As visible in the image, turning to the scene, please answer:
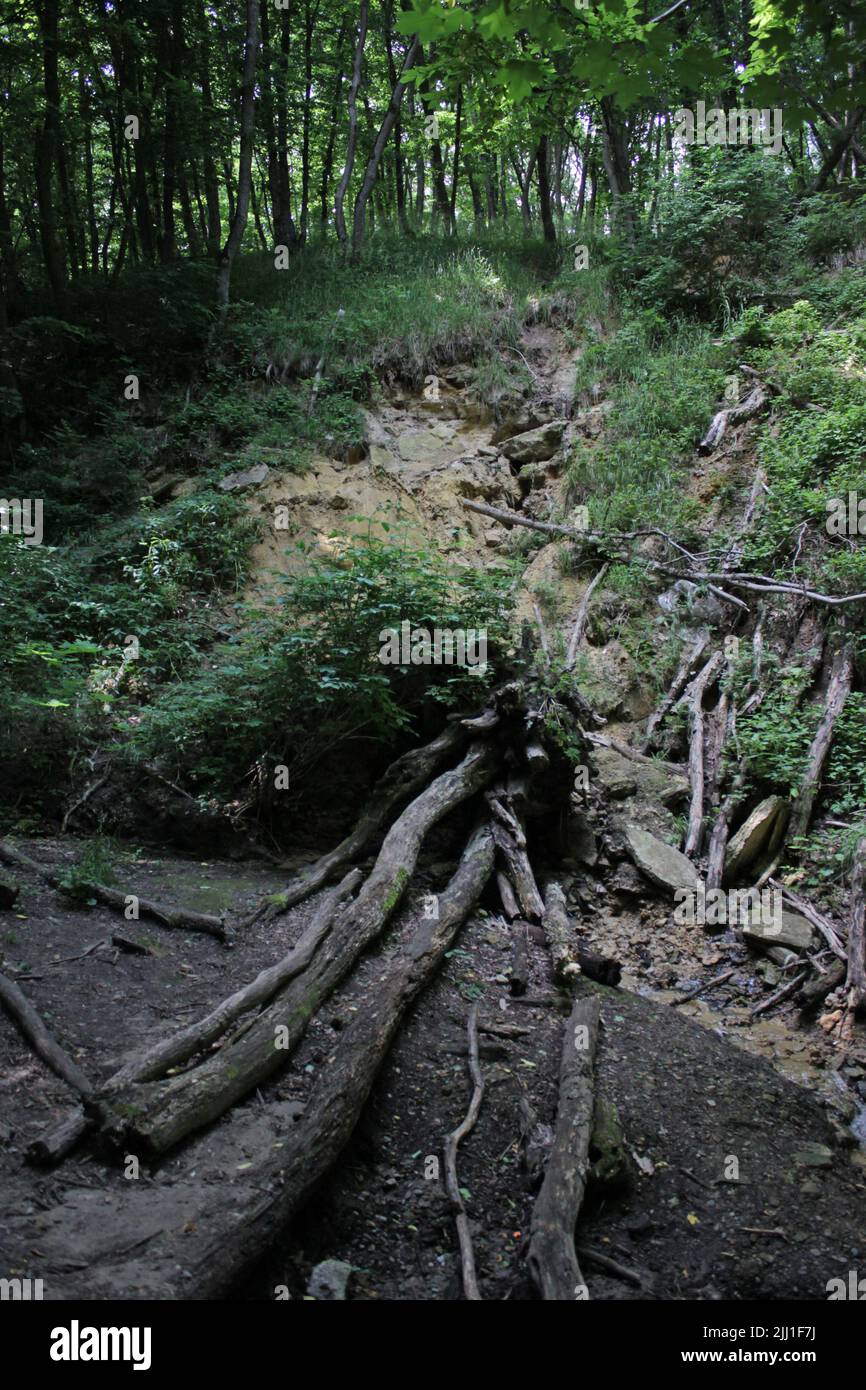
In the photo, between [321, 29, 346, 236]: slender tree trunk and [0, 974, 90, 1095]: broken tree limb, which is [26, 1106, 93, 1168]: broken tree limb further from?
[321, 29, 346, 236]: slender tree trunk

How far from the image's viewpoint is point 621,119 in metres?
16.3

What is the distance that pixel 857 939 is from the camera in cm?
521

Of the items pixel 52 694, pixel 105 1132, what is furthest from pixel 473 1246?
pixel 52 694

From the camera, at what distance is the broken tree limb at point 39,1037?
3.46m

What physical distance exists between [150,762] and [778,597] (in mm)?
6209

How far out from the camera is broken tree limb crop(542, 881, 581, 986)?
5.13 meters

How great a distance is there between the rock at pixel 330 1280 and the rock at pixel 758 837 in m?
4.42

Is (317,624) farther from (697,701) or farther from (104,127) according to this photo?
(104,127)

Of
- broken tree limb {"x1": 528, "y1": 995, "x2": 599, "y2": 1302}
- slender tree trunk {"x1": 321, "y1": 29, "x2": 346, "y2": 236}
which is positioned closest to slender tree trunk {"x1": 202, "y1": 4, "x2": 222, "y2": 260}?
slender tree trunk {"x1": 321, "y1": 29, "x2": 346, "y2": 236}

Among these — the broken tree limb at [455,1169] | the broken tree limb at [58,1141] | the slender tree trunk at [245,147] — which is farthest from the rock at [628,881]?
the slender tree trunk at [245,147]
